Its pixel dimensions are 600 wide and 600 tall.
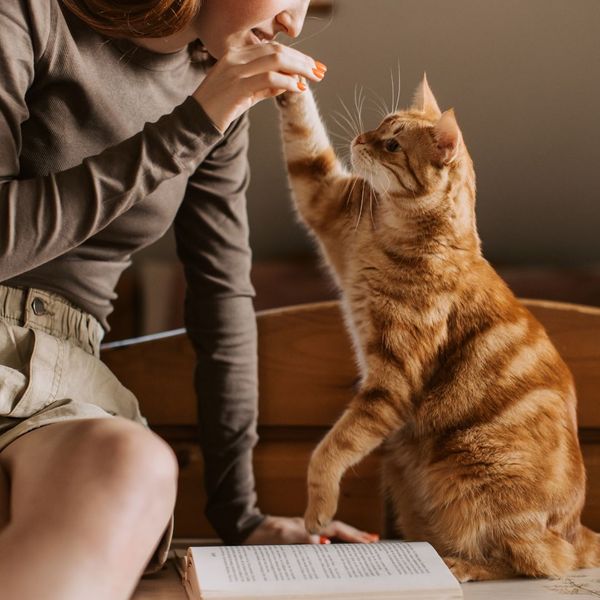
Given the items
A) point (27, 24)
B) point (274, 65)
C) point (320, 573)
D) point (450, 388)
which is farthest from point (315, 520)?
point (27, 24)

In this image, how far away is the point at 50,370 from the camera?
98cm

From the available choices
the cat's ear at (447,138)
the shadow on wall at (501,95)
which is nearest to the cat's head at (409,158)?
the cat's ear at (447,138)

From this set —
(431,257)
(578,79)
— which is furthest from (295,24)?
(578,79)

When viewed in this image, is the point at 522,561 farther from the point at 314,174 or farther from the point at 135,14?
the point at 135,14

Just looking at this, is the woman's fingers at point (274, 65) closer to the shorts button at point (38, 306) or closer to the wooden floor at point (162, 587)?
the shorts button at point (38, 306)

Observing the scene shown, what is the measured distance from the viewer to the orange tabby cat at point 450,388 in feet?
3.43

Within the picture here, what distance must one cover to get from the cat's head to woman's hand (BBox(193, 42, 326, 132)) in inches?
9.4

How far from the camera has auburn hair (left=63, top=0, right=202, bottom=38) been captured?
0.96m

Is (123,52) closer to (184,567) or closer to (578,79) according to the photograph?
(184,567)

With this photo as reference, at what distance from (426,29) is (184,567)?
1547mm

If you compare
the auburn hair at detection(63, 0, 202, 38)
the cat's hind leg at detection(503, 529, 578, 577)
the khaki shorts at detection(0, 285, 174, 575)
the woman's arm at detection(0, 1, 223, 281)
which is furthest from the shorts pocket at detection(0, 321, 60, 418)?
the cat's hind leg at detection(503, 529, 578, 577)

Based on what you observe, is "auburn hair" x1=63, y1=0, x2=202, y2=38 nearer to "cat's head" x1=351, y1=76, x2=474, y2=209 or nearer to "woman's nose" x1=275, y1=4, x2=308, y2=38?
"woman's nose" x1=275, y1=4, x2=308, y2=38

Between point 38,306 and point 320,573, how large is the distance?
0.48 meters

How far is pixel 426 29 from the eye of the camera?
2092mm
